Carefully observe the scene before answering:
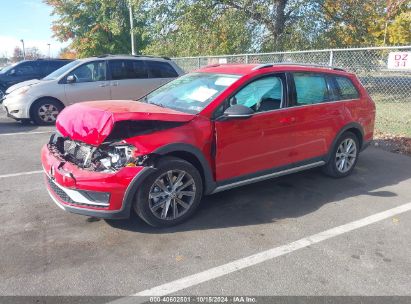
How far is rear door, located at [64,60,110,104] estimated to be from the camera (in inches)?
365

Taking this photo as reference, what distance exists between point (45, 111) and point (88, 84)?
1281 millimetres

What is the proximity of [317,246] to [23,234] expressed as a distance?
113 inches

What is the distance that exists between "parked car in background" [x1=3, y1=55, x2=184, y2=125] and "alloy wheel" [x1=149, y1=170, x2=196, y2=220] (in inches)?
252

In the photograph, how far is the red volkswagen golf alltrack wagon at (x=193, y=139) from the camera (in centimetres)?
346

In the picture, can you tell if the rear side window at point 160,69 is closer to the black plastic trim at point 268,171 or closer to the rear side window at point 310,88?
the rear side window at point 310,88

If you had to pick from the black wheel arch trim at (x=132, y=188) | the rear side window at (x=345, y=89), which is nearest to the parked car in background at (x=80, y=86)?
the rear side window at (x=345, y=89)

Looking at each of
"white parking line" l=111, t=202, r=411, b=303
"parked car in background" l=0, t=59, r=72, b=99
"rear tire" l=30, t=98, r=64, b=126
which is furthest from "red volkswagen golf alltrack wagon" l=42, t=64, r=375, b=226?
"parked car in background" l=0, t=59, r=72, b=99

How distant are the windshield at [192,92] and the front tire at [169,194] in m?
0.68

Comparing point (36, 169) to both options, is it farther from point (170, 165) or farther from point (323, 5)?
point (323, 5)

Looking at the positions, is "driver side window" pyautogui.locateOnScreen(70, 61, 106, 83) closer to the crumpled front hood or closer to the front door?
the crumpled front hood

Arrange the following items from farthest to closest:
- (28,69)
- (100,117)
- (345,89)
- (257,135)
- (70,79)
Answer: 1. (28,69)
2. (70,79)
3. (345,89)
4. (257,135)
5. (100,117)

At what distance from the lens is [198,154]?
3803 millimetres

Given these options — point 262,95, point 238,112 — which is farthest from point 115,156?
point 262,95

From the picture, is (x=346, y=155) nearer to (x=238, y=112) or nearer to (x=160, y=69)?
(x=238, y=112)
